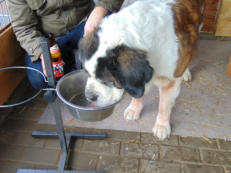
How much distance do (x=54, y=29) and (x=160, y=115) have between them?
4.74 feet

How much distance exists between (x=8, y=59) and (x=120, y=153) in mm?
1490

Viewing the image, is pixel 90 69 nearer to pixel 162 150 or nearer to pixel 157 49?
pixel 157 49

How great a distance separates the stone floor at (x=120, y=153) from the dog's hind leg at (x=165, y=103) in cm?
9

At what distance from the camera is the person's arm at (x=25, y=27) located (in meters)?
2.20

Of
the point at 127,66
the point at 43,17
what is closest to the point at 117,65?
the point at 127,66

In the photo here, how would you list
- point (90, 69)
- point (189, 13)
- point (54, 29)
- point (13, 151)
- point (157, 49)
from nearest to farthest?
point (90, 69) → point (157, 49) → point (189, 13) → point (13, 151) → point (54, 29)

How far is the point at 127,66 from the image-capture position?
1.44 meters

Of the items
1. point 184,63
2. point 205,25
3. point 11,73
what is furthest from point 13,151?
point 205,25

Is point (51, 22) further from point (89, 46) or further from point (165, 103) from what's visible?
point (165, 103)

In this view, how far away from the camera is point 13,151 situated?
7.22 feet

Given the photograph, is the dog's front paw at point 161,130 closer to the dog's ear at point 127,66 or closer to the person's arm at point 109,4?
the dog's ear at point 127,66

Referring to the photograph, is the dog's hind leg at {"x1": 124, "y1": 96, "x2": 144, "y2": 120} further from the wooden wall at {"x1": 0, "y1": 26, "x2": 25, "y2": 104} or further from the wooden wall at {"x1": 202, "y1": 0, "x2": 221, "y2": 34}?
the wooden wall at {"x1": 202, "y1": 0, "x2": 221, "y2": 34}

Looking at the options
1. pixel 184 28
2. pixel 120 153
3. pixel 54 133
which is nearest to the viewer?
pixel 184 28

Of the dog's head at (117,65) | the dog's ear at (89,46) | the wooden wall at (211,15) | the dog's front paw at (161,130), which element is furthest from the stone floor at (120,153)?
the wooden wall at (211,15)
